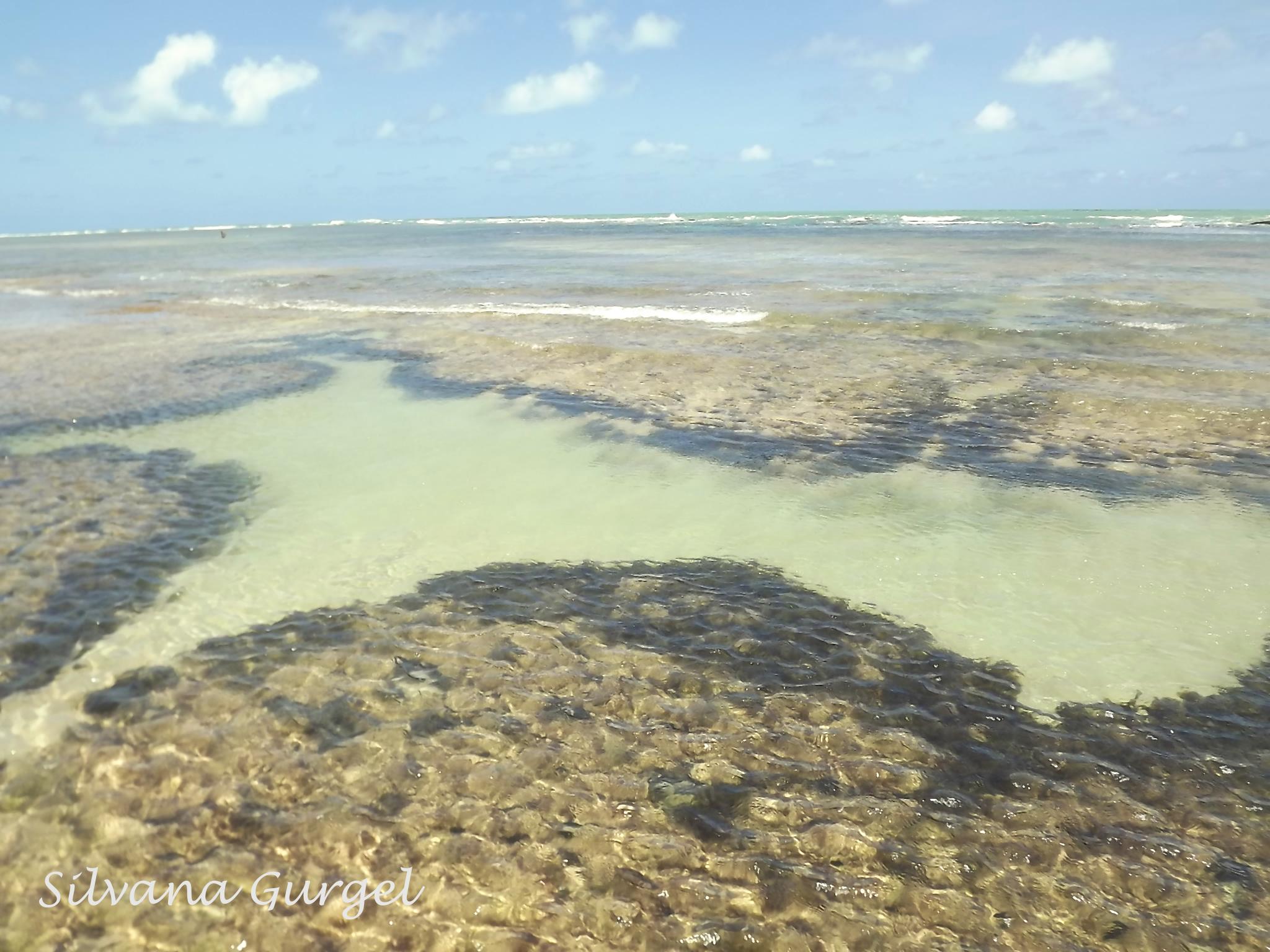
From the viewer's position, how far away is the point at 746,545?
966 centimetres

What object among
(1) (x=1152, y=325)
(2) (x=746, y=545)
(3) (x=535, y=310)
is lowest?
(2) (x=746, y=545)

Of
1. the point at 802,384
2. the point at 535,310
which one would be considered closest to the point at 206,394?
the point at 802,384

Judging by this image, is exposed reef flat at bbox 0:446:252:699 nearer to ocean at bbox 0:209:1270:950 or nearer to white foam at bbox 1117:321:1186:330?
ocean at bbox 0:209:1270:950

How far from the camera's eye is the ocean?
4895 millimetres

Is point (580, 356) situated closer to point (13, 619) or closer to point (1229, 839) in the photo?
point (13, 619)

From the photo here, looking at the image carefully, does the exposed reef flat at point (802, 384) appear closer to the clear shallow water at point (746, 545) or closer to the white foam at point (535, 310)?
the clear shallow water at point (746, 545)

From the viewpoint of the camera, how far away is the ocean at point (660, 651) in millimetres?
4895
